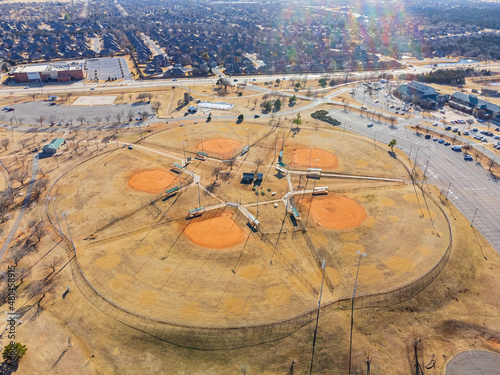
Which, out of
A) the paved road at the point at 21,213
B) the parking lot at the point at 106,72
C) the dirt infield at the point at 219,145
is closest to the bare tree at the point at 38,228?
the paved road at the point at 21,213

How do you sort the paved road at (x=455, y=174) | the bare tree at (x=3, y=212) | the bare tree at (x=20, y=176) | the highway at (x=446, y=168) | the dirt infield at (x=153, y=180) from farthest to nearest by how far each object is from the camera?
the bare tree at (x=20, y=176) < the dirt infield at (x=153, y=180) < the highway at (x=446, y=168) < the paved road at (x=455, y=174) < the bare tree at (x=3, y=212)

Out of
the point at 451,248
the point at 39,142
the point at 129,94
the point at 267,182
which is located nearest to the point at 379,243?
the point at 451,248

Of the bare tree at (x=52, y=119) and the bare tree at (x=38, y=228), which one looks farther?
the bare tree at (x=52, y=119)

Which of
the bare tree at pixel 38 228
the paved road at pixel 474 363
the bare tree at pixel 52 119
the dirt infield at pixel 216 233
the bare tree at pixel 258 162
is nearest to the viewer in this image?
the paved road at pixel 474 363

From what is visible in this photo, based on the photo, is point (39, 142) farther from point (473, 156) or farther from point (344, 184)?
point (473, 156)

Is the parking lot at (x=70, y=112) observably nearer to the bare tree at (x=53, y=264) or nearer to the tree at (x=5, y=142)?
the tree at (x=5, y=142)

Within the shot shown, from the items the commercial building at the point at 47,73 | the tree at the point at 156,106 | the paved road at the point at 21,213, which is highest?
the commercial building at the point at 47,73

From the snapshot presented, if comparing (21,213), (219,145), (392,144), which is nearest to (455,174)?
(392,144)
